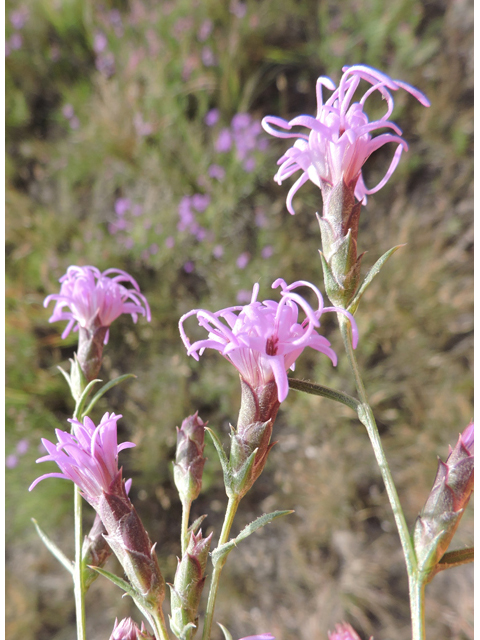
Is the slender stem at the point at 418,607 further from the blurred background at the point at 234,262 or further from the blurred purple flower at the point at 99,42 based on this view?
the blurred purple flower at the point at 99,42

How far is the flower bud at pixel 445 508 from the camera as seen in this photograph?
1.41 feet

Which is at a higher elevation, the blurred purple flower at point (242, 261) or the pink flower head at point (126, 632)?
the blurred purple flower at point (242, 261)

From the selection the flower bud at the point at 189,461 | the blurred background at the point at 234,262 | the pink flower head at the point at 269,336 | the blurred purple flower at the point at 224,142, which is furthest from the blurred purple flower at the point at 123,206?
the pink flower head at the point at 269,336

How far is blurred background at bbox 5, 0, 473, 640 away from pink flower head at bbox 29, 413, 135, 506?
144cm

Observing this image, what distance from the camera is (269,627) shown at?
70.9 inches

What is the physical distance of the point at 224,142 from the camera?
2.21m

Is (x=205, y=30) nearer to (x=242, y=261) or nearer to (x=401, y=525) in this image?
(x=242, y=261)

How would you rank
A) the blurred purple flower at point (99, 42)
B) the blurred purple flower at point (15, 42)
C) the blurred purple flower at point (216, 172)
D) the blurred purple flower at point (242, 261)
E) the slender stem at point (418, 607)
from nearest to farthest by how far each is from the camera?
the slender stem at point (418, 607)
the blurred purple flower at point (242, 261)
the blurred purple flower at point (216, 172)
the blurred purple flower at point (99, 42)
the blurred purple flower at point (15, 42)

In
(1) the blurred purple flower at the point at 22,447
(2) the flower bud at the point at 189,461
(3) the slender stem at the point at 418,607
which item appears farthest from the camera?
(1) the blurred purple flower at the point at 22,447

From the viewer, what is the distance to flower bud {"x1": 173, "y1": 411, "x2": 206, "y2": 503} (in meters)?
0.58

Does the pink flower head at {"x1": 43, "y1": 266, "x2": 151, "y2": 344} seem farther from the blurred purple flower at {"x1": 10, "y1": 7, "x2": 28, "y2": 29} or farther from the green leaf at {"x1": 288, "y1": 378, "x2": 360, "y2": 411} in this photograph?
the blurred purple flower at {"x1": 10, "y1": 7, "x2": 28, "y2": 29}

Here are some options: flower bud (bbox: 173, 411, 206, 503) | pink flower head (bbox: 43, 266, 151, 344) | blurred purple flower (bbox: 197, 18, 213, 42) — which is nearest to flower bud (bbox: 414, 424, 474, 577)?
flower bud (bbox: 173, 411, 206, 503)

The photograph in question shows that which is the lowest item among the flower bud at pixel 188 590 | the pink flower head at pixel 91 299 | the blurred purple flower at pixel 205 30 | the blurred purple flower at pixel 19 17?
the flower bud at pixel 188 590

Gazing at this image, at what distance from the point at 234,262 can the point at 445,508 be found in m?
1.73
